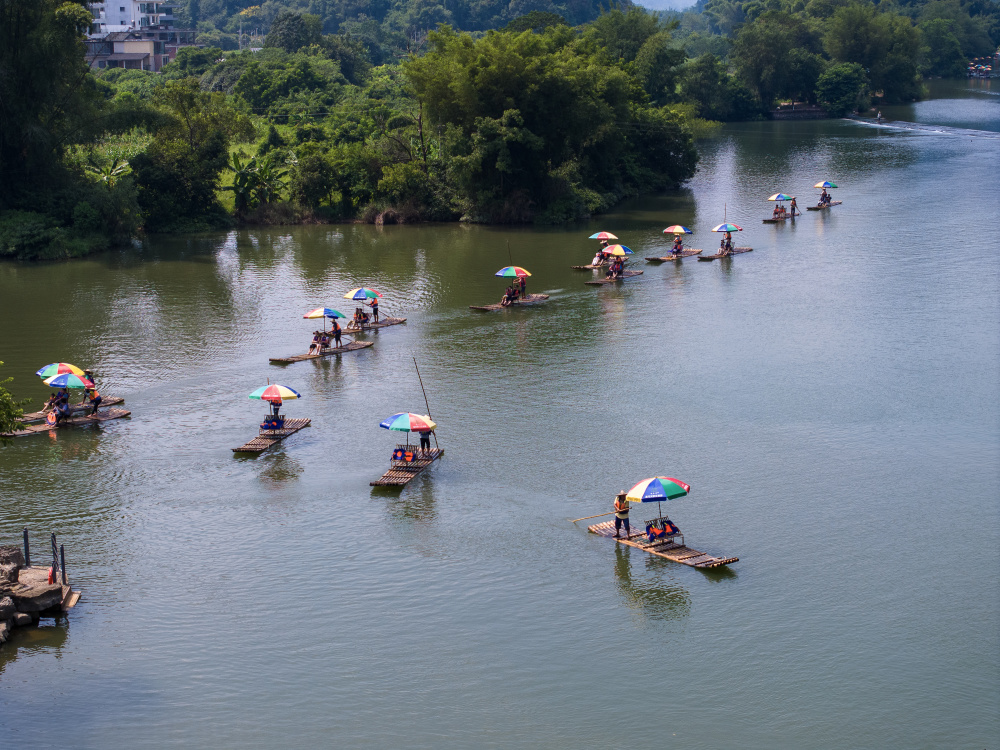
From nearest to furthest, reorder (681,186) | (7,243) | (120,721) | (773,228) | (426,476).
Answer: (120,721), (426,476), (7,243), (773,228), (681,186)

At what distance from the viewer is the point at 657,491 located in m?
23.0

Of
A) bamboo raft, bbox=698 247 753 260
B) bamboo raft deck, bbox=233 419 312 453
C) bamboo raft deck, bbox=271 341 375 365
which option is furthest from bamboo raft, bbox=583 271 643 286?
bamboo raft deck, bbox=233 419 312 453

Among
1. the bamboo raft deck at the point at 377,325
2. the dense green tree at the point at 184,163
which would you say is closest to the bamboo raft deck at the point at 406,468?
the bamboo raft deck at the point at 377,325

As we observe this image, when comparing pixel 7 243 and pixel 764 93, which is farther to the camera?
pixel 764 93

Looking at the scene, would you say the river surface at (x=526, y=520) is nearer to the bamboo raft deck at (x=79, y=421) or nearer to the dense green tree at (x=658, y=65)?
the bamboo raft deck at (x=79, y=421)

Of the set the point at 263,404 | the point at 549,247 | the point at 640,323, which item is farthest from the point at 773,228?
the point at 263,404

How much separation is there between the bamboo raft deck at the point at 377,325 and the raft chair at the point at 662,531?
20.2 meters

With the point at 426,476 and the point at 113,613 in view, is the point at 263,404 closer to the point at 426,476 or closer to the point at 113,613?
the point at 426,476

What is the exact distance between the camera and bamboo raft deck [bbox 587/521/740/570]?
74.0 ft

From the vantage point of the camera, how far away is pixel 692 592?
22.0 meters

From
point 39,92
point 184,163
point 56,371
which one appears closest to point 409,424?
point 56,371

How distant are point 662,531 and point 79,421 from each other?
1774cm

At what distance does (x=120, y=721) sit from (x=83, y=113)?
44.0m

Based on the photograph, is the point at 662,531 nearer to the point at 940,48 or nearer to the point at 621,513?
the point at 621,513
